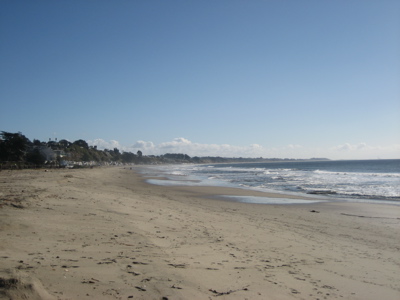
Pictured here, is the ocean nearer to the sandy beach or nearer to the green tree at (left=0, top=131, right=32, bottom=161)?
the sandy beach

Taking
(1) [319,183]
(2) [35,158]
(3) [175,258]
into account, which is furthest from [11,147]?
(3) [175,258]

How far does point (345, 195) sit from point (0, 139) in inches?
2307

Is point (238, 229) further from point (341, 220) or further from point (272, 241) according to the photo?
point (341, 220)

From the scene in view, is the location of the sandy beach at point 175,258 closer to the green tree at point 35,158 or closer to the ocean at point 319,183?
the ocean at point 319,183

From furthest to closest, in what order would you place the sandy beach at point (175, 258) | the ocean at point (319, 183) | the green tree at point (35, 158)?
the green tree at point (35, 158) < the ocean at point (319, 183) < the sandy beach at point (175, 258)

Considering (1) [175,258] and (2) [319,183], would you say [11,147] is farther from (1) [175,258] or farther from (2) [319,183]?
(1) [175,258]

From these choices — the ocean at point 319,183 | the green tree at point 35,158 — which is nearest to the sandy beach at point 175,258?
the ocean at point 319,183

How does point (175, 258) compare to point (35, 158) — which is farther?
point (35, 158)

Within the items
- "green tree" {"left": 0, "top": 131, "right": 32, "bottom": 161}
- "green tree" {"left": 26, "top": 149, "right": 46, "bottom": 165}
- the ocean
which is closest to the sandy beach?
the ocean

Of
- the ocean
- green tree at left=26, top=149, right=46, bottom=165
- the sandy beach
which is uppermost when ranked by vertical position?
green tree at left=26, top=149, right=46, bottom=165

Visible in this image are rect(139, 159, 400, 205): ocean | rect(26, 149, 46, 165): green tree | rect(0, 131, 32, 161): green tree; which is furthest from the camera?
rect(26, 149, 46, 165): green tree

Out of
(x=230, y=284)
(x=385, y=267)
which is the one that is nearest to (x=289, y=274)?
(x=230, y=284)

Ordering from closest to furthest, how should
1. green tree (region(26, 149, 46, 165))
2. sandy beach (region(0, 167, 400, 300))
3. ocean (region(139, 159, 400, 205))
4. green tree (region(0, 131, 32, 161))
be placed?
sandy beach (region(0, 167, 400, 300))
ocean (region(139, 159, 400, 205))
green tree (region(0, 131, 32, 161))
green tree (region(26, 149, 46, 165))

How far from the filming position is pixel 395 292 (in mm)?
5043
